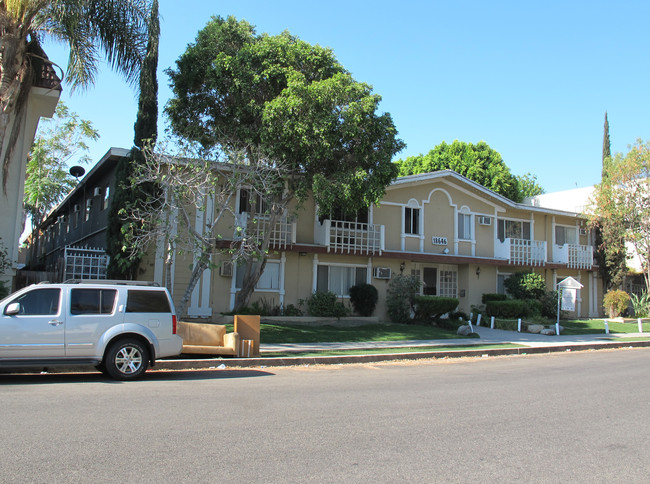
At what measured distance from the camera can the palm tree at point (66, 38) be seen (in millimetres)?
12977

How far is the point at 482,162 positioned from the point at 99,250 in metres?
30.9

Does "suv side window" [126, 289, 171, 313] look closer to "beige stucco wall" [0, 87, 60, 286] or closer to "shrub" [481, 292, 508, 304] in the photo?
"beige stucco wall" [0, 87, 60, 286]

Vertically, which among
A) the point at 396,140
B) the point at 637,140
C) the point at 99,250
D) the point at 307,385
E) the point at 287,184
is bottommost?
the point at 307,385

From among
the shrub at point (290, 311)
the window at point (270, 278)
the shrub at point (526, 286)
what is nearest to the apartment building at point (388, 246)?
the window at point (270, 278)

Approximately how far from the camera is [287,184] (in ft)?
62.7

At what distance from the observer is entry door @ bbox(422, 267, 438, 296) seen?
26.0 m

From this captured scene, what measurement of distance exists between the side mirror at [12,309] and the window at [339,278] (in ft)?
47.2

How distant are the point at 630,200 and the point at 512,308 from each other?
9.69 m

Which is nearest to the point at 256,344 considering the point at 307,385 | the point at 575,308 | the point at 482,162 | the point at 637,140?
the point at 307,385

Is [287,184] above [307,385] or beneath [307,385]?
above

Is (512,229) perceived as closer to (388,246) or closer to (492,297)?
(492,297)

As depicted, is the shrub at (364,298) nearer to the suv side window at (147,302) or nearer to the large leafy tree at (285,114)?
the large leafy tree at (285,114)

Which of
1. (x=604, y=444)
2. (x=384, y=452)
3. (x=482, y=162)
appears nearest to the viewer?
(x=384, y=452)

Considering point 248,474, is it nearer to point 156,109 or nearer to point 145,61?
point 145,61
